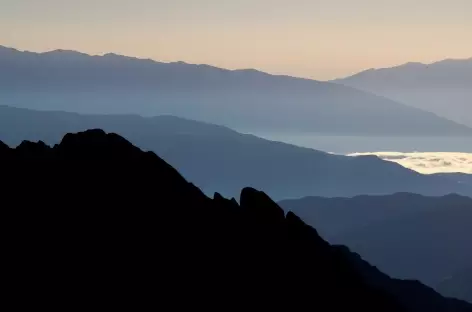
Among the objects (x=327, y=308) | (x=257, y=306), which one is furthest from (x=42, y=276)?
(x=327, y=308)

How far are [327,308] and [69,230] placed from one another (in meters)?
20.2

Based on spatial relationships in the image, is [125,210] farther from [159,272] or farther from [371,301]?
[371,301]

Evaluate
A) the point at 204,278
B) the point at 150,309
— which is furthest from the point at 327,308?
the point at 150,309

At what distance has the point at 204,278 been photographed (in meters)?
62.7

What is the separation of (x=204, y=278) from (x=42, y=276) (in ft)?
38.2

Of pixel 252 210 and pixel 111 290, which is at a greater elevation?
pixel 252 210

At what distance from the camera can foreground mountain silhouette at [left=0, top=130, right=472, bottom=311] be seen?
58156 mm

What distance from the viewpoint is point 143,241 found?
62.7m

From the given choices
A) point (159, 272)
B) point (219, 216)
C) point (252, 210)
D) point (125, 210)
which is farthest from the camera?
point (252, 210)

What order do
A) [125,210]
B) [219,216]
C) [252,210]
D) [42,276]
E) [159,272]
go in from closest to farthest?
[42,276] → [159,272] → [125,210] → [219,216] → [252,210]

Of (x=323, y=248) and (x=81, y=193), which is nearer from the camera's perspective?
(x=81, y=193)

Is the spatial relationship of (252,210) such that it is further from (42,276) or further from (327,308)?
(42,276)

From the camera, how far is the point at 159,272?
60.9 metres

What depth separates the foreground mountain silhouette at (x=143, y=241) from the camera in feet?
191
